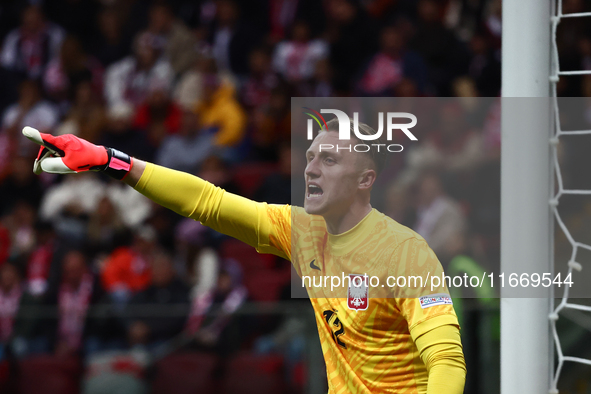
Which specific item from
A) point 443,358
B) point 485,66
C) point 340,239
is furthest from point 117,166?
point 485,66

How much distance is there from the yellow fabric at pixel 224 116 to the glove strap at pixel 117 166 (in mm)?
5245

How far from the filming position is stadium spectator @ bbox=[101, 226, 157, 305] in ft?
22.6

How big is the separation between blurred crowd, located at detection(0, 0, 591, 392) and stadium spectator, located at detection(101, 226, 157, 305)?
18 mm

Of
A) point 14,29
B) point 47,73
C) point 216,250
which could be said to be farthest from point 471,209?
point 14,29

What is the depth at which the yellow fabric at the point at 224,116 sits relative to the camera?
26.0 feet

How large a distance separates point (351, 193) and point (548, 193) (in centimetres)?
73

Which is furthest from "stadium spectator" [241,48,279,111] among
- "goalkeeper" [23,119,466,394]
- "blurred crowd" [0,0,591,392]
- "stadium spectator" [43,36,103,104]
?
"goalkeeper" [23,119,466,394]

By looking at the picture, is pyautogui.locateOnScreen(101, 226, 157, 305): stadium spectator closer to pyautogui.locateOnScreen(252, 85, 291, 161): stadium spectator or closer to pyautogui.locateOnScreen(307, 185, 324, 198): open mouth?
pyautogui.locateOnScreen(252, 85, 291, 161): stadium spectator

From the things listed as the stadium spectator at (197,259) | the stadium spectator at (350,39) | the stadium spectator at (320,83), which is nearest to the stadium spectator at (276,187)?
the stadium spectator at (197,259)

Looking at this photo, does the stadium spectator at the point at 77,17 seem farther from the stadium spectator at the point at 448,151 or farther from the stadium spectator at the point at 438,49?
the stadium spectator at the point at 448,151

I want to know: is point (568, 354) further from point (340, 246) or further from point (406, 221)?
point (340, 246)

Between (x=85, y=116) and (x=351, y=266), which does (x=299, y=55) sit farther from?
(x=351, y=266)

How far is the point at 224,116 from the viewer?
316 inches

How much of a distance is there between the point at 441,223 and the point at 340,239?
1.03 metres
